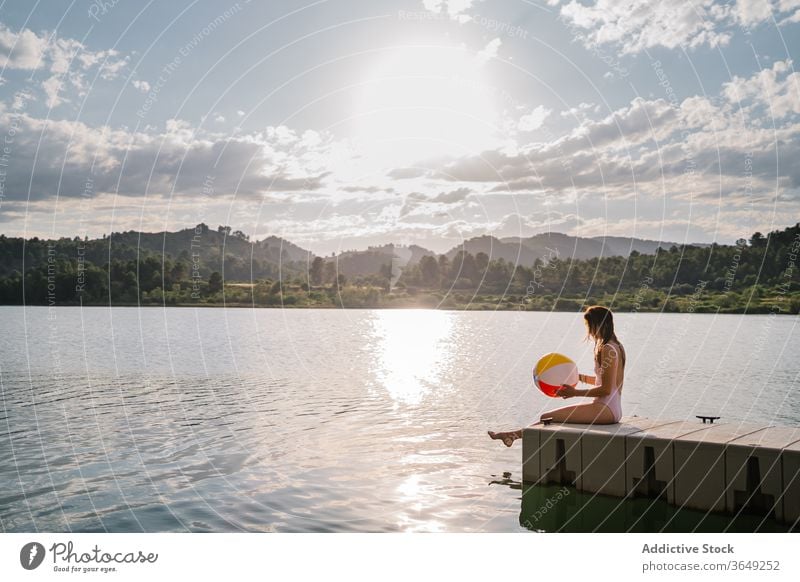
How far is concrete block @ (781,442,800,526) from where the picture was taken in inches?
362

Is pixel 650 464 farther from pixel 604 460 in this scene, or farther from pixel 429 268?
pixel 429 268

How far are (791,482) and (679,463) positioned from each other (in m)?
1.36

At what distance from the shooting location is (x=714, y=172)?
139 ft

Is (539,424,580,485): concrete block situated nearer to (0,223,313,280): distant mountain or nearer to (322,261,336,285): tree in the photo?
(0,223,313,280): distant mountain

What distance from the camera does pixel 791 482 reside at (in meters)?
9.26

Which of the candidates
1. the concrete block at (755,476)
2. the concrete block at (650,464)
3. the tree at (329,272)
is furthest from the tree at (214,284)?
the concrete block at (755,476)

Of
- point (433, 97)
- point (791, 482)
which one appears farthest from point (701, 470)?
point (433, 97)

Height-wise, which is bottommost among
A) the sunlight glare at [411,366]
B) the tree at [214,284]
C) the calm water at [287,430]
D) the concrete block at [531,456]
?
the sunlight glare at [411,366]

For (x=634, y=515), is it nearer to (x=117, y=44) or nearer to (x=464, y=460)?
(x=464, y=460)

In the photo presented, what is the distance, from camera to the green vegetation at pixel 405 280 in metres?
92.9

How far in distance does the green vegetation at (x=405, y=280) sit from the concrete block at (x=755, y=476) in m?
69.5

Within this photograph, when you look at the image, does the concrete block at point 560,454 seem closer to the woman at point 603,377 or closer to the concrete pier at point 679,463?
the concrete pier at point 679,463

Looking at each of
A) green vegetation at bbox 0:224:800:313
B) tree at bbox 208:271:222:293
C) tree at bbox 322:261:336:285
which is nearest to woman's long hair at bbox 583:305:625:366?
green vegetation at bbox 0:224:800:313

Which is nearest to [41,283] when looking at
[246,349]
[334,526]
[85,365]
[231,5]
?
[246,349]
